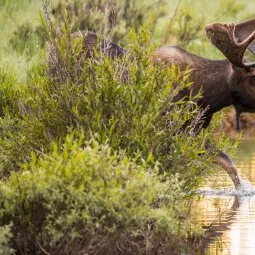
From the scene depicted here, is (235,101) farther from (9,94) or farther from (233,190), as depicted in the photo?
(9,94)

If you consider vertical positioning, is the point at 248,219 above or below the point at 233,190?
below

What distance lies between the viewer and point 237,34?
15820 mm

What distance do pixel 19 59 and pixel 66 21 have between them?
9.75 m

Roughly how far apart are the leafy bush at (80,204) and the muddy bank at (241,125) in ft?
48.2

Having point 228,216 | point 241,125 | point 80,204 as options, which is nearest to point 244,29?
point 228,216

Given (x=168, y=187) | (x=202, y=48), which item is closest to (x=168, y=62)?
(x=168, y=187)

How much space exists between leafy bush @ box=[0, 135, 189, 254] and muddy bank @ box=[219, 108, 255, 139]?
14.7 m

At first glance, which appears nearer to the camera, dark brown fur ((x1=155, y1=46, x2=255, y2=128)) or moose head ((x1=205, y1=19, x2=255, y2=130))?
moose head ((x1=205, y1=19, x2=255, y2=130))

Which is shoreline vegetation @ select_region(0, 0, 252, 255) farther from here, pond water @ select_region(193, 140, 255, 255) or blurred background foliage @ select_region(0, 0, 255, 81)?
blurred background foliage @ select_region(0, 0, 255, 81)

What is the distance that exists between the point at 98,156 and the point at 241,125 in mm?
15771

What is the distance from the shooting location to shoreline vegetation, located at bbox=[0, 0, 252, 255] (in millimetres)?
8977

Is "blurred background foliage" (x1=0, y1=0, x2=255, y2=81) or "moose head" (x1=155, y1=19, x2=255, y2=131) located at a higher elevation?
"blurred background foliage" (x1=0, y1=0, x2=255, y2=81)

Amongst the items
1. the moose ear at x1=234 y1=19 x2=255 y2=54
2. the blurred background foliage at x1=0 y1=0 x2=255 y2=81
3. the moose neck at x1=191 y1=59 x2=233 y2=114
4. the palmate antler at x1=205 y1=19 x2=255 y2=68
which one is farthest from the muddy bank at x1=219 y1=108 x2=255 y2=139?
the palmate antler at x1=205 y1=19 x2=255 y2=68

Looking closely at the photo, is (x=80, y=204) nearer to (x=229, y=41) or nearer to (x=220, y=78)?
(x=229, y=41)
